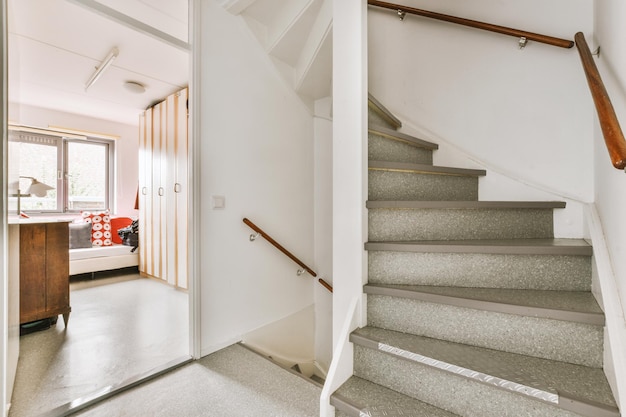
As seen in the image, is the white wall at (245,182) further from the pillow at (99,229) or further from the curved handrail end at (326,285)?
the pillow at (99,229)

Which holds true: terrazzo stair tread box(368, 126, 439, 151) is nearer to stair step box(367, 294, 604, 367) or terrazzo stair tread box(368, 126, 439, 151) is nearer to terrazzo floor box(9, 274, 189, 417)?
stair step box(367, 294, 604, 367)

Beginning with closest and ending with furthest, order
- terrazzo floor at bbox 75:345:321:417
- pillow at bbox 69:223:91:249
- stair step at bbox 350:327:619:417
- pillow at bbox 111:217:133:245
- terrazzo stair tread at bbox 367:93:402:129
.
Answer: stair step at bbox 350:327:619:417
terrazzo floor at bbox 75:345:321:417
terrazzo stair tread at bbox 367:93:402:129
pillow at bbox 69:223:91:249
pillow at bbox 111:217:133:245

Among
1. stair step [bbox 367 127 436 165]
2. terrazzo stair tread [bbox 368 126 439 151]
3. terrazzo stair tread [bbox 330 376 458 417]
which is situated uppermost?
terrazzo stair tread [bbox 368 126 439 151]

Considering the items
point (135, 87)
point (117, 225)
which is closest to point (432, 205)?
point (135, 87)

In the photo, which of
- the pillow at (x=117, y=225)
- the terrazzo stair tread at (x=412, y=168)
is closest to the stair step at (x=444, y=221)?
the terrazzo stair tread at (x=412, y=168)

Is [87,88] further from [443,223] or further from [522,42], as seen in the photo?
[522,42]

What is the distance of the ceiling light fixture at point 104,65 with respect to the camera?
2.86 meters

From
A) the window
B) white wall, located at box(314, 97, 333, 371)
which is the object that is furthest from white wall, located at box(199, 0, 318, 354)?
the window

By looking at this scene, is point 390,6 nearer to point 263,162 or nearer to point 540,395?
point 263,162

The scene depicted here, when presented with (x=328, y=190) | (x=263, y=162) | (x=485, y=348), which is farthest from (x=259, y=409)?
(x=328, y=190)

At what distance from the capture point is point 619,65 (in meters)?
1.02

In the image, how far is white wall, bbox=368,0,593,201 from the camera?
5.56 feet

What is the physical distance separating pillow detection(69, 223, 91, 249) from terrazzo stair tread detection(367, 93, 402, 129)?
14.7 feet

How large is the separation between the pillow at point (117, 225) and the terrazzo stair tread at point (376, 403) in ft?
16.0
